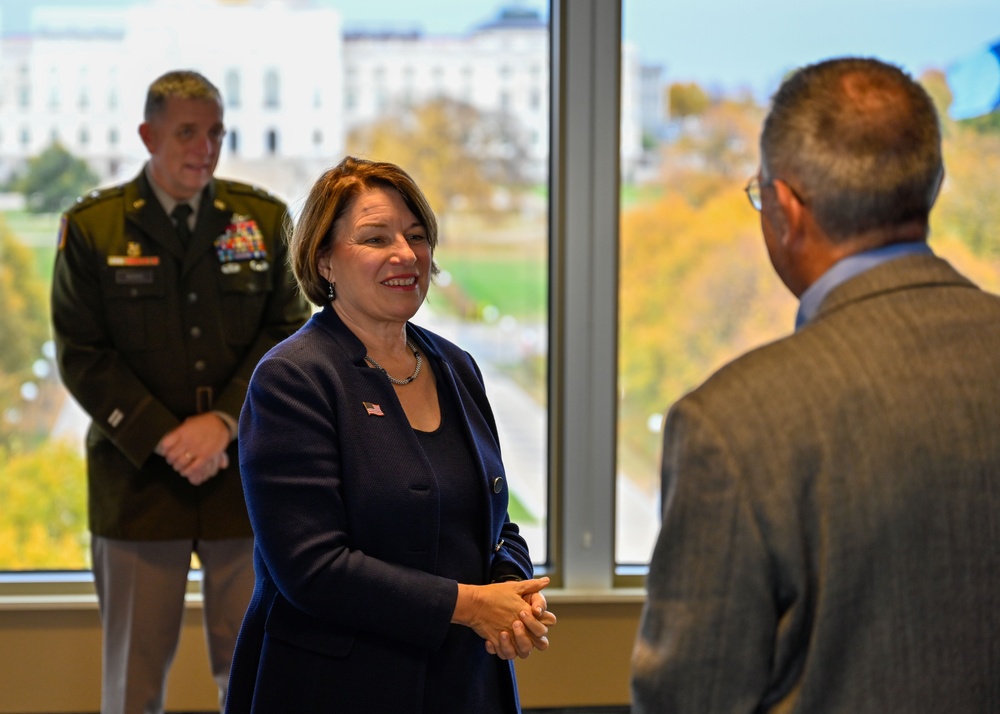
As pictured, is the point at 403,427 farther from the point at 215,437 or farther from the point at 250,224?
the point at 250,224

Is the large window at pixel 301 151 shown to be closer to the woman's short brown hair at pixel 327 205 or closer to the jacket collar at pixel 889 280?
the woman's short brown hair at pixel 327 205

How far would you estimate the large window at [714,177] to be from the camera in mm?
3689

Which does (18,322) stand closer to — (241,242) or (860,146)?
(241,242)

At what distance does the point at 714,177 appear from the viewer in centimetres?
374

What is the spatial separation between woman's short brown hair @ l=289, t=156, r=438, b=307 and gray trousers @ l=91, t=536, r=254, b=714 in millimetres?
1160

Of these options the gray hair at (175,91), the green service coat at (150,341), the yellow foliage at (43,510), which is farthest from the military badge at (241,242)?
the yellow foliage at (43,510)

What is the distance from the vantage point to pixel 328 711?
1.75m

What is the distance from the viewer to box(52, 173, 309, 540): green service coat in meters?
2.78

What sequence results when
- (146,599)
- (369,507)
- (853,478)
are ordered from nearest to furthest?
(853,478) < (369,507) < (146,599)

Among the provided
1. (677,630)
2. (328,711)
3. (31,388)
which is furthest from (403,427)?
(31,388)

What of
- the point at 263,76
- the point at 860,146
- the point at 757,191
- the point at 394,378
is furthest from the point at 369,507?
the point at 263,76

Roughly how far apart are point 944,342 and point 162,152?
226 centimetres

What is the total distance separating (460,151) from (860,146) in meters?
2.70

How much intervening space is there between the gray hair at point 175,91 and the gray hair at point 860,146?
207 centimetres
